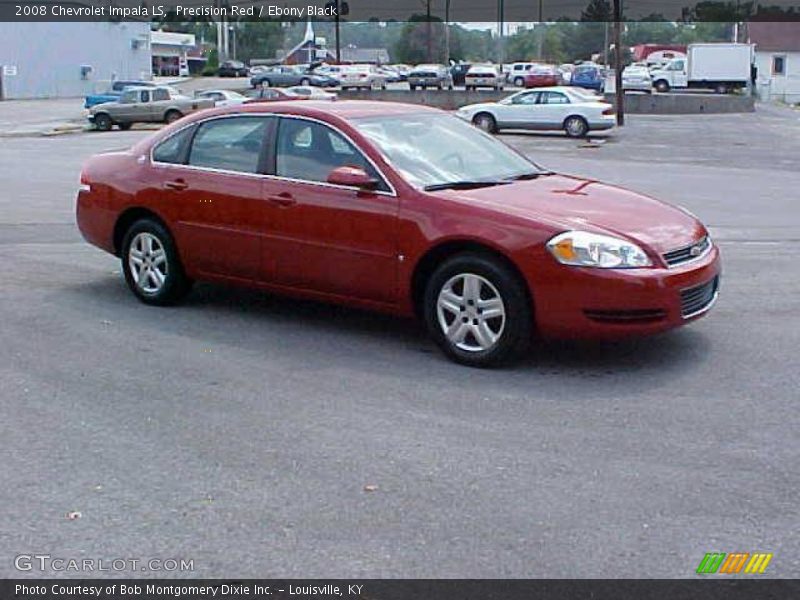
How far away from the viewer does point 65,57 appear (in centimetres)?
6606

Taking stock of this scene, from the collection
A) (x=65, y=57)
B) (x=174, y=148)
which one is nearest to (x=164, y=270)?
(x=174, y=148)

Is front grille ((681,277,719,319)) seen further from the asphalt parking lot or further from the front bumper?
the asphalt parking lot

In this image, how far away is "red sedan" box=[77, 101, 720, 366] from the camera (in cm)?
640

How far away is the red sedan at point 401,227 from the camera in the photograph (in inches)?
252

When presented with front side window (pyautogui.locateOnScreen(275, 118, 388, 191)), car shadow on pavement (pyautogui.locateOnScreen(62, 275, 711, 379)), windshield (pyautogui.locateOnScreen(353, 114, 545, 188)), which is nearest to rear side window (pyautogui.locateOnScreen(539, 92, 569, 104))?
car shadow on pavement (pyautogui.locateOnScreen(62, 275, 711, 379))

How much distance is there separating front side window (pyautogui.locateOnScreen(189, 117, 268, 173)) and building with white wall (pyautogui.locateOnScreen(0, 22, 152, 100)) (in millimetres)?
57734

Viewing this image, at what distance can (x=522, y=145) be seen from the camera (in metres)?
32.0

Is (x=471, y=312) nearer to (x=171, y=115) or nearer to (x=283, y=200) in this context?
(x=283, y=200)

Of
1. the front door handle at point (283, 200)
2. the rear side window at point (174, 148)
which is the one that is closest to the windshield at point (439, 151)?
the front door handle at point (283, 200)

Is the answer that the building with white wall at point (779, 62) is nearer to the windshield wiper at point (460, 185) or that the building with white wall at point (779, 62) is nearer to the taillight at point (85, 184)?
the taillight at point (85, 184)

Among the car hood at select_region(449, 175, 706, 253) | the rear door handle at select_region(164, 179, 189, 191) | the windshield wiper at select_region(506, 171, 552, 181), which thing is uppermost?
the windshield wiper at select_region(506, 171, 552, 181)

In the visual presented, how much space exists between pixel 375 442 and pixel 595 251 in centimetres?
186

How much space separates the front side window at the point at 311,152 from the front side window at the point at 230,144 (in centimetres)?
21
